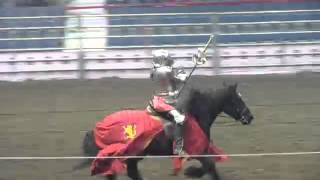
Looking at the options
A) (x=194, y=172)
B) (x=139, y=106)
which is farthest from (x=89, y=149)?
(x=139, y=106)

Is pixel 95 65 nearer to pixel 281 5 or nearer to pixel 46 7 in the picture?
pixel 46 7

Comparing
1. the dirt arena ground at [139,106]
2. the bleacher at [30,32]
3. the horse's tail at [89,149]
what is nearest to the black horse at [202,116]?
the horse's tail at [89,149]

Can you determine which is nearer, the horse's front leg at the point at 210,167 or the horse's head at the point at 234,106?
the horse's front leg at the point at 210,167

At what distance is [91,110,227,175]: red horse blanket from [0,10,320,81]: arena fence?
8.93m

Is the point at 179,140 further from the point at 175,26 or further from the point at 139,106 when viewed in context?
the point at 175,26

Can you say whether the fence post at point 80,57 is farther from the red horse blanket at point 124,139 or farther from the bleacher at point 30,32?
the red horse blanket at point 124,139

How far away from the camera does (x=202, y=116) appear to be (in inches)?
271

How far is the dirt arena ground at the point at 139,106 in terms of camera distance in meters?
7.63

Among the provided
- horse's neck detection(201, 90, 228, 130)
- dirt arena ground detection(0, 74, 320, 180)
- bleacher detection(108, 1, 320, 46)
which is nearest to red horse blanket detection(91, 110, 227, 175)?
horse's neck detection(201, 90, 228, 130)

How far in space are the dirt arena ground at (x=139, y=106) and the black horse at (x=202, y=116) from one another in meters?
0.72

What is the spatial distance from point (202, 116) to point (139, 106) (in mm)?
5033

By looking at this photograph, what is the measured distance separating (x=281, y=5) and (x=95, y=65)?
18.5 feet

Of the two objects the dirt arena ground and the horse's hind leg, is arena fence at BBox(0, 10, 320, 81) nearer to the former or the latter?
the dirt arena ground

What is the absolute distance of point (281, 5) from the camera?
1861 centimetres
